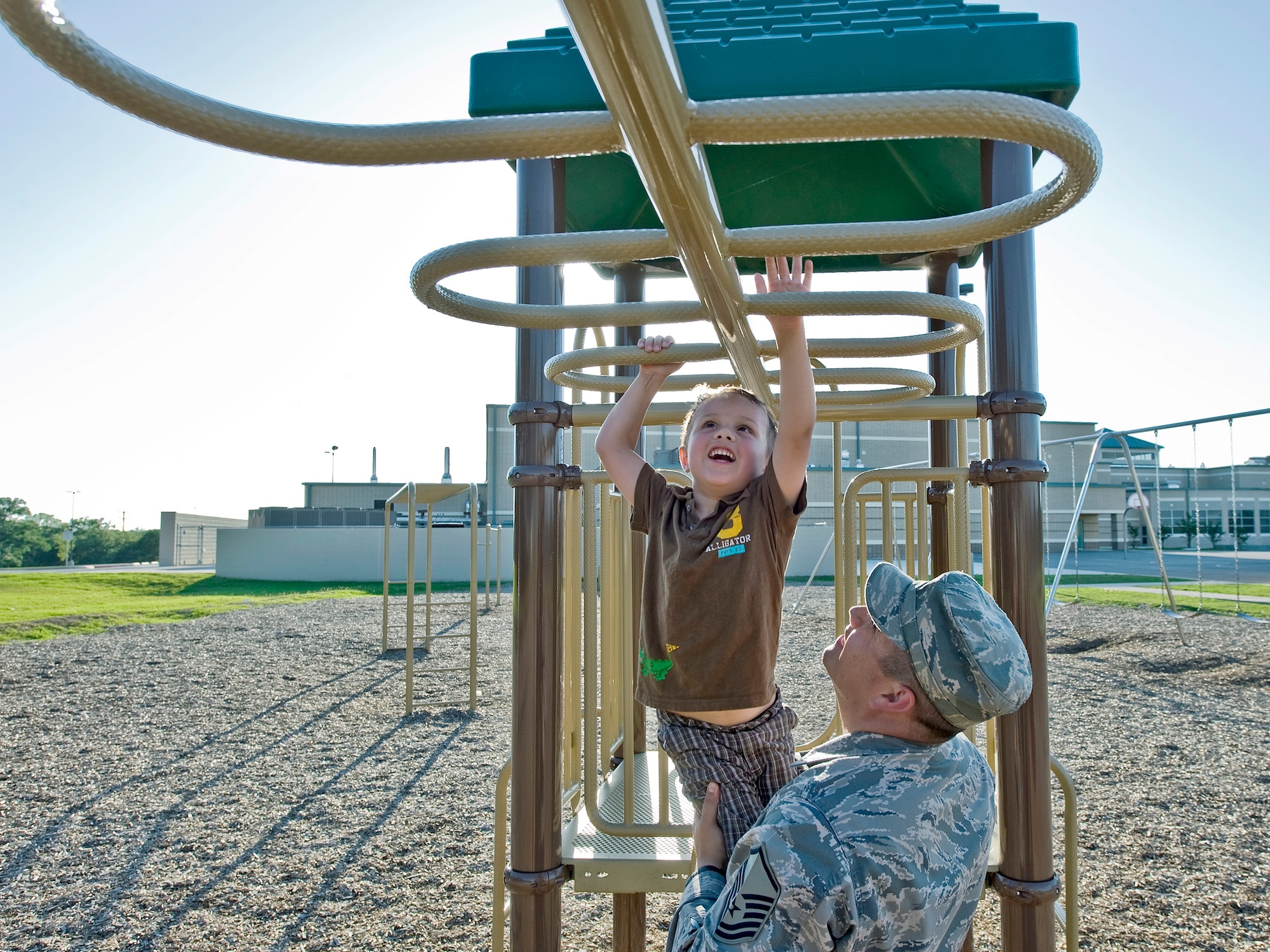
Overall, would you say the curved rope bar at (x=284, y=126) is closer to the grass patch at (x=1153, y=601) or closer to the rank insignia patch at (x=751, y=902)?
the rank insignia patch at (x=751, y=902)

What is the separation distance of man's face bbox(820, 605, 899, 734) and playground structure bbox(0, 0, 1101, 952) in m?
0.53

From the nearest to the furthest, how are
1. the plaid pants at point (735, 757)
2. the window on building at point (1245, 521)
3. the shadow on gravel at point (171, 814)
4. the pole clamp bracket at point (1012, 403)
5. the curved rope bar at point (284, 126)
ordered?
the curved rope bar at point (284, 126) → the plaid pants at point (735, 757) → the pole clamp bracket at point (1012, 403) → the shadow on gravel at point (171, 814) → the window on building at point (1245, 521)

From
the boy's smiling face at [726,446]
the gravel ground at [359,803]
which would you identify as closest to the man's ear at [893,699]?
the boy's smiling face at [726,446]

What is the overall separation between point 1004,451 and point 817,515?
29.8 metres

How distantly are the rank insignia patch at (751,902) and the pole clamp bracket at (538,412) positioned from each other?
3.62 feet

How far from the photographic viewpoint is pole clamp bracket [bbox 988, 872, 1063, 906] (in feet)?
5.47

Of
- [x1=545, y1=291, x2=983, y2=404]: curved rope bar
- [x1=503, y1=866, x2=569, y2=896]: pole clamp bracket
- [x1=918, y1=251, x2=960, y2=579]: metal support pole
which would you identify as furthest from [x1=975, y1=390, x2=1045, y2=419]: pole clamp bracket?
[x1=503, y1=866, x2=569, y2=896]: pole clamp bracket

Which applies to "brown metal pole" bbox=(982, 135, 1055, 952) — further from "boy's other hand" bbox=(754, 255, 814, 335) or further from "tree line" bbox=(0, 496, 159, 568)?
"tree line" bbox=(0, 496, 159, 568)

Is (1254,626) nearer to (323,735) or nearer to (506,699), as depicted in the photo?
A: (506,699)

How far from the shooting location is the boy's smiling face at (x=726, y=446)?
1.83m

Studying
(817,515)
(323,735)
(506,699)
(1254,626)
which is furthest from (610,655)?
(817,515)

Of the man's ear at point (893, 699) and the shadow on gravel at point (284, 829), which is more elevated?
the man's ear at point (893, 699)

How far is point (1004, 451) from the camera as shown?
177 centimetres

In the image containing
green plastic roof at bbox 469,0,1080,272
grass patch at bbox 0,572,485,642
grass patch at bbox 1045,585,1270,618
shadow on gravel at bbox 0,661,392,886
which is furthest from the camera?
grass patch at bbox 0,572,485,642
